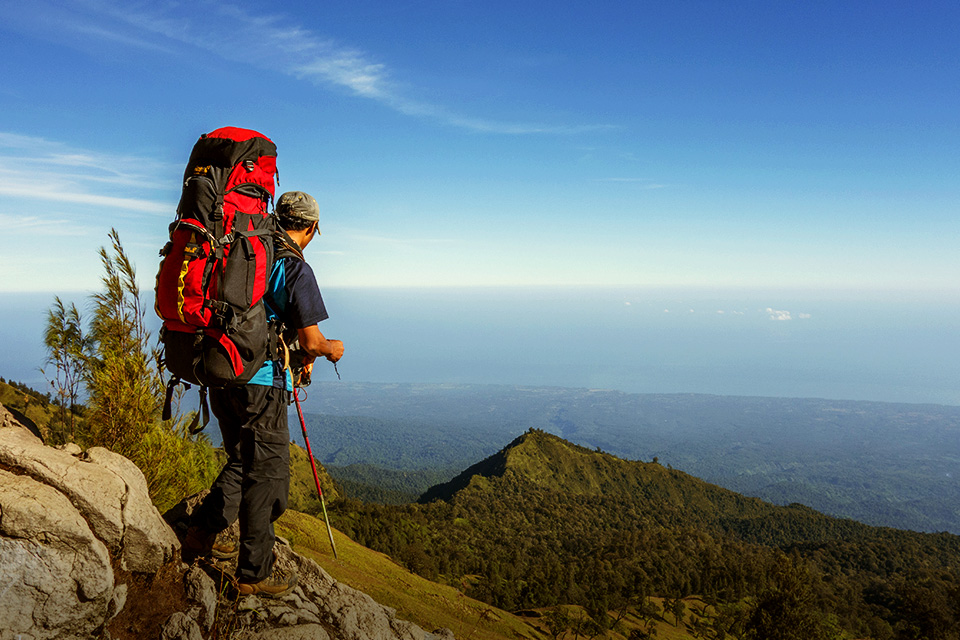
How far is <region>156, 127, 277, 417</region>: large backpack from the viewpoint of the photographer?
162 inches

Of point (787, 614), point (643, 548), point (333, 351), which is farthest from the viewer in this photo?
point (643, 548)

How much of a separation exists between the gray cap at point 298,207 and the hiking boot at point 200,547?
11.1ft

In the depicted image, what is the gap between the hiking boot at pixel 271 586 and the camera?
4.89 meters

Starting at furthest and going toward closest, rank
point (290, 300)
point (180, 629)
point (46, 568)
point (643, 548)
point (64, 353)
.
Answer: point (643, 548), point (64, 353), point (290, 300), point (180, 629), point (46, 568)

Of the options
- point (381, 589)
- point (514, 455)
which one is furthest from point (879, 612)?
point (381, 589)

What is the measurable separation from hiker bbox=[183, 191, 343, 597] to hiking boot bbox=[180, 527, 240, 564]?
0.67 m

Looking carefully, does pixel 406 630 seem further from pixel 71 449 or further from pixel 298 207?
pixel 298 207

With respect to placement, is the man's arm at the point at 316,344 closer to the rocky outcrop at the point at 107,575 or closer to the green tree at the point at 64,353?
the rocky outcrop at the point at 107,575

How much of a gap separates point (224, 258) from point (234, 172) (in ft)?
2.64

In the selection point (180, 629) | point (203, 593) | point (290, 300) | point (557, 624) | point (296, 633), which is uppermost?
point (290, 300)

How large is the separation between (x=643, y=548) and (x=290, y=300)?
225ft

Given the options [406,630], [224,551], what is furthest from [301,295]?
[406,630]

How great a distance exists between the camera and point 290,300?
4.60m

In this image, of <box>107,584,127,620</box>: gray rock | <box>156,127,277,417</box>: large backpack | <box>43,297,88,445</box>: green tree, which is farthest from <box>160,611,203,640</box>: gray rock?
<box>43,297,88,445</box>: green tree
